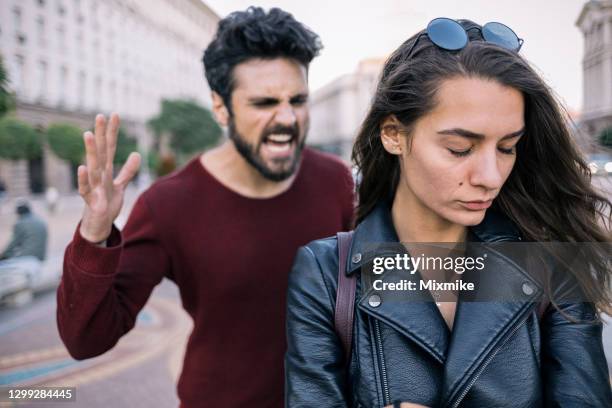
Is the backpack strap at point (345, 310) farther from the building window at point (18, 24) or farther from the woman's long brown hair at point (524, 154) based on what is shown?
the building window at point (18, 24)

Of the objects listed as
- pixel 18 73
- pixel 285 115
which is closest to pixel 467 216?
pixel 285 115

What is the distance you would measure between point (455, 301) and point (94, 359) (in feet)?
12.1

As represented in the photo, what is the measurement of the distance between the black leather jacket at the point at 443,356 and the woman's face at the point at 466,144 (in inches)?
9.7

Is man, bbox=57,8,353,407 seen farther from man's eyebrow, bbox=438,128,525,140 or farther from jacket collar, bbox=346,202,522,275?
man's eyebrow, bbox=438,128,525,140

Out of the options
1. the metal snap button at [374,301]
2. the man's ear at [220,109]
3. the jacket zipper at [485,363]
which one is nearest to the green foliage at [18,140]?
the man's ear at [220,109]

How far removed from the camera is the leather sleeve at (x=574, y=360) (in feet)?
3.21

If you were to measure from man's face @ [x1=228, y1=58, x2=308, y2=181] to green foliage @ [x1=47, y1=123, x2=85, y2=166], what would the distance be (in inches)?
56.3

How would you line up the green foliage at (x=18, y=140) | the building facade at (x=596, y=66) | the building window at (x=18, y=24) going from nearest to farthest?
1. the building facade at (x=596, y=66)
2. the building window at (x=18, y=24)
3. the green foliage at (x=18, y=140)

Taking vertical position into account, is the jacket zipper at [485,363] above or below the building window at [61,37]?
below

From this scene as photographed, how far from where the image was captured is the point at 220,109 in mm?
1909

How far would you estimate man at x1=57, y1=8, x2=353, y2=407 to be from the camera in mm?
1589

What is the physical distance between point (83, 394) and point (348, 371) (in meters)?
3.05

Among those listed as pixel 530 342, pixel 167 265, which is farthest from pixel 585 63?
pixel 167 265

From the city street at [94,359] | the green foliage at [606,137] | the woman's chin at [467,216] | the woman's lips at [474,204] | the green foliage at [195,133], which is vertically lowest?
the city street at [94,359]
